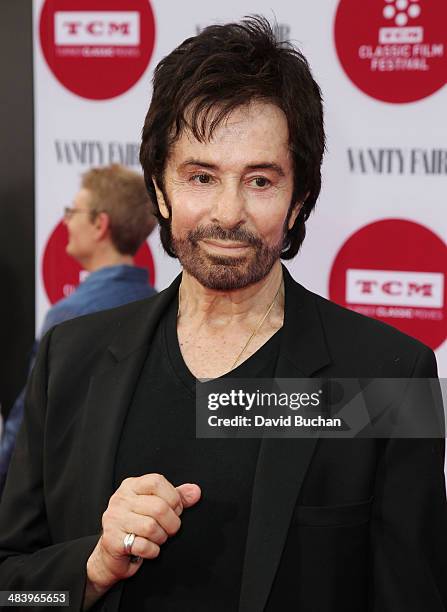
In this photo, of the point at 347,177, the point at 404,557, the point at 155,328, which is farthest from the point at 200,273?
the point at 347,177

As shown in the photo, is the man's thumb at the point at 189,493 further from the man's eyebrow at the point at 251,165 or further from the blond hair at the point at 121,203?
the blond hair at the point at 121,203

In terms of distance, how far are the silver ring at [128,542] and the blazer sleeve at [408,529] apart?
40cm

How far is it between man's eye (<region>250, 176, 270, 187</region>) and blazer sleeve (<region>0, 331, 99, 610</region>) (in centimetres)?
52

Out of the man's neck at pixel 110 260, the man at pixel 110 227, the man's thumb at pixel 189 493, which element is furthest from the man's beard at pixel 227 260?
the man's neck at pixel 110 260

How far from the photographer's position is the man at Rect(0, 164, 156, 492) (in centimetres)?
335

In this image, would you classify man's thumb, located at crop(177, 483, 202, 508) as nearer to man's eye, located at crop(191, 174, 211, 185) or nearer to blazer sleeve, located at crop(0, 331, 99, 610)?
blazer sleeve, located at crop(0, 331, 99, 610)

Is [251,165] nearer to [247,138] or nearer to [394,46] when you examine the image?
[247,138]

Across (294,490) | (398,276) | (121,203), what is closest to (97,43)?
(121,203)

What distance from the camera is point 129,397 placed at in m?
1.58

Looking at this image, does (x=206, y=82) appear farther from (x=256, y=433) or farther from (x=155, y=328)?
(x=256, y=433)

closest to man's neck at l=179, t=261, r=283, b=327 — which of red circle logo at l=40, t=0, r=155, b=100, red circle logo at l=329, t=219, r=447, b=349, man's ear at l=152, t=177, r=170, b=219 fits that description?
man's ear at l=152, t=177, r=170, b=219

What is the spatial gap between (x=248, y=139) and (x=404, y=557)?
0.72 m

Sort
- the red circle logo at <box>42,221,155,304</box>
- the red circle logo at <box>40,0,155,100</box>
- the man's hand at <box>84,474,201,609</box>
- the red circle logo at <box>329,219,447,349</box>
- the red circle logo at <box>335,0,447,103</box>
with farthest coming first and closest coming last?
the red circle logo at <box>42,221,155,304</box> < the red circle logo at <box>40,0,155,100</box> < the red circle logo at <box>329,219,447,349</box> < the red circle logo at <box>335,0,447,103</box> < the man's hand at <box>84,474,201,609</box>

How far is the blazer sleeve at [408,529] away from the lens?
1.46 metres
